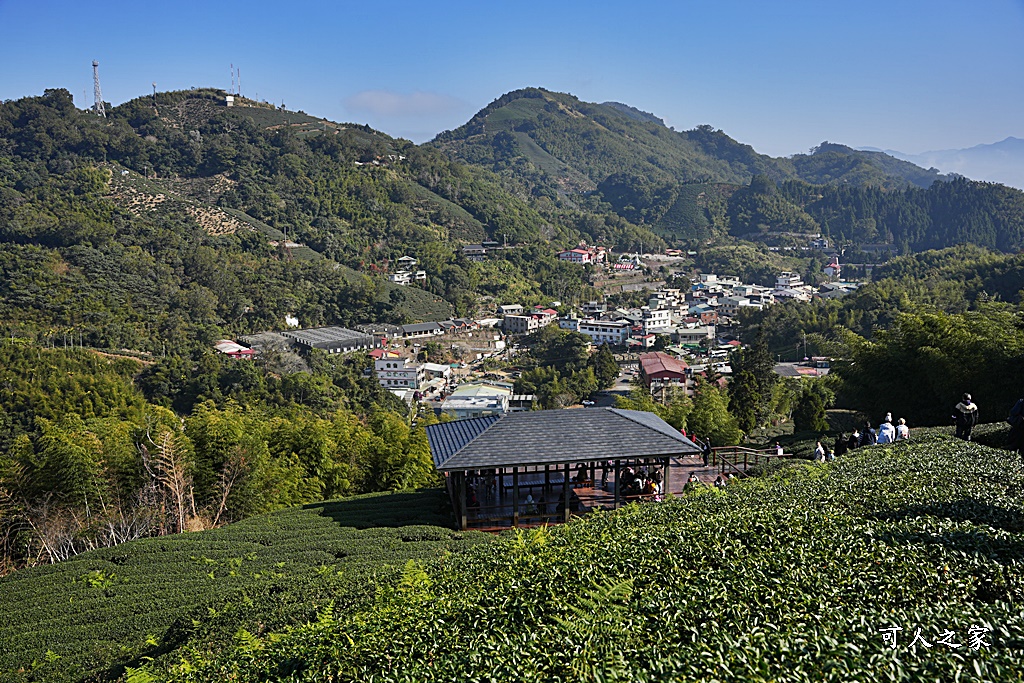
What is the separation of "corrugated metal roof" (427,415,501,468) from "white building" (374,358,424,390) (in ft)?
90.7

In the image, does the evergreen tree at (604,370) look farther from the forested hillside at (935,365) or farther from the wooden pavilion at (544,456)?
the wooden pavilion at (544,456)

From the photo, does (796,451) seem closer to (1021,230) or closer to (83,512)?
(83,512)

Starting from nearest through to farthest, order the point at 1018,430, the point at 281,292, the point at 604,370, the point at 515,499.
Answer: the point at 1018,430
the point at 515,499
the point at 604,370
the point at 281,292

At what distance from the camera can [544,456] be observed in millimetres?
8602

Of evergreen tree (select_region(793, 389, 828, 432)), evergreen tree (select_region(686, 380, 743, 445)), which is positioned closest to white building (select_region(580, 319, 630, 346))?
evergreen tree (select_region(793, 389, 828, 432))

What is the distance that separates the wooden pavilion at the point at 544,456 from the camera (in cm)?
863

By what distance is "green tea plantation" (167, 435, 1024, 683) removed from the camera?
284 cm

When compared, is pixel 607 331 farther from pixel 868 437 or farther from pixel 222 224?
pixel 868 437

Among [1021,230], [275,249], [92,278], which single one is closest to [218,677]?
[92,278]

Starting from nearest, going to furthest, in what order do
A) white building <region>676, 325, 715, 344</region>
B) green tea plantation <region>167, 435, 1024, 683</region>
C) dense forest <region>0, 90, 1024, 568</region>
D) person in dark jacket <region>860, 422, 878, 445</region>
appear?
green tea plantation <region>167, 435, 1024, 683</region>
person in dark jacket <region>860, 422, 878, 445</region>
dense forest <region>0, 90, 1024, 568</region>
white building <region>676, 325, 715, 344</region>

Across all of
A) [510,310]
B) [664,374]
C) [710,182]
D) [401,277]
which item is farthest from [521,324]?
[710,182]

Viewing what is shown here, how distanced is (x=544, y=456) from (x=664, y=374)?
2613 centimetres

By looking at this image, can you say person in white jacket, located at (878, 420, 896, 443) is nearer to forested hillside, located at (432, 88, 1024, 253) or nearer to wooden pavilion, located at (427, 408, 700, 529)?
wooden pavilion, located at (427, 408, 700, 529)

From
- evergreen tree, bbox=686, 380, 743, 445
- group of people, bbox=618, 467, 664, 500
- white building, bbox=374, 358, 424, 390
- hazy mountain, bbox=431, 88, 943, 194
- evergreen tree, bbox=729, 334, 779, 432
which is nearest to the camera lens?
group of people, bbox=618, 467, 664, 500
